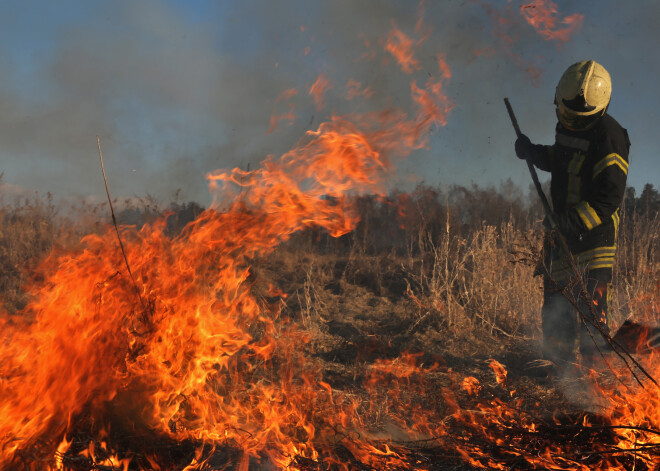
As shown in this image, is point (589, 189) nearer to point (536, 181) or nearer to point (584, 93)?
point (536, 181)

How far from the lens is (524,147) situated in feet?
14.2

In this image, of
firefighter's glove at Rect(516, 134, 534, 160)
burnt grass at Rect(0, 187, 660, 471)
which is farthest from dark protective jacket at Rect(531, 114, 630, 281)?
burnt grass at Rect(0, 187, 660, 471)

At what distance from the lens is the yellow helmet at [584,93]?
3.60 meters

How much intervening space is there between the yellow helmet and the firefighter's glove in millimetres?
519

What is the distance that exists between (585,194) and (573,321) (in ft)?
4.00

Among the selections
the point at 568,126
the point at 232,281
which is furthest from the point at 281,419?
the point at 568,126

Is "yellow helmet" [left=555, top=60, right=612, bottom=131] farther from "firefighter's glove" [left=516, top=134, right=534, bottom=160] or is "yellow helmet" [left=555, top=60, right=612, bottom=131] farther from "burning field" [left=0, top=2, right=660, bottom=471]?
"burning field" [left=0, top=2, right=660, bottom=471]

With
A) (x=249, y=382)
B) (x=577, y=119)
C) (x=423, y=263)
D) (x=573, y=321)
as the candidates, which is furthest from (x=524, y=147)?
(x=423, y=263)

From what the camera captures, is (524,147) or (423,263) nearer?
(524,147)

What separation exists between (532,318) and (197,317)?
4811 mm

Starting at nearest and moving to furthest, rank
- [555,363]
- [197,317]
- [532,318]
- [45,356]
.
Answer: [45,356]
[197,317]
[555,363]
[532,318]

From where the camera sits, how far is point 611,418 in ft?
9.00

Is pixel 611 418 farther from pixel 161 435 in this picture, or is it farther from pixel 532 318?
pixel 532 318

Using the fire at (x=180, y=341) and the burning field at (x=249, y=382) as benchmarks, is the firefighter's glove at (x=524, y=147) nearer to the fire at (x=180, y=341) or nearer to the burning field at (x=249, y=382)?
the burning field at (x=249, y=382)
